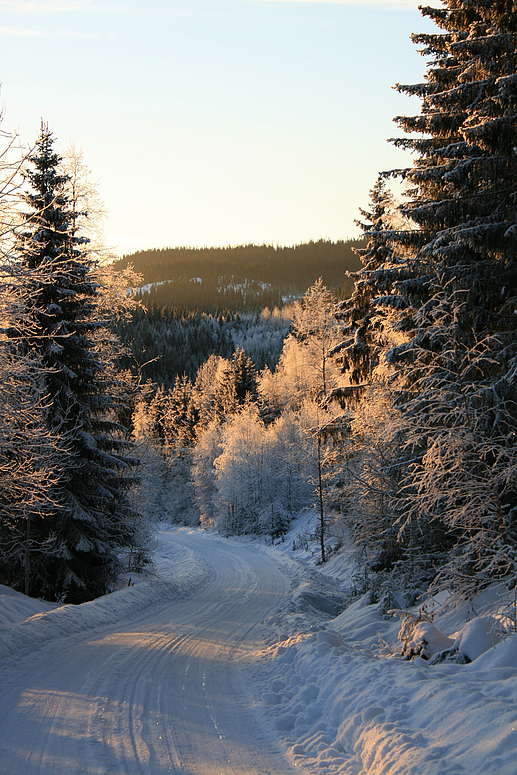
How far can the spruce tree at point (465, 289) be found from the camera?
7.97 m

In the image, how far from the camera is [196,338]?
520 feet

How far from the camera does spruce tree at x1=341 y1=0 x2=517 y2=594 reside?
7.97m

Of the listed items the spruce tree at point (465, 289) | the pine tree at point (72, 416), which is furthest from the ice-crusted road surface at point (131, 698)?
the spruce tree at point (465, 289)

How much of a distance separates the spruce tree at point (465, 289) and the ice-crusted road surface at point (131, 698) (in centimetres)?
404

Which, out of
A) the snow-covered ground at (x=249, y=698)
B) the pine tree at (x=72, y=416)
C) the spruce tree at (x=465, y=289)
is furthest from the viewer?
the pine tree at (x=72, y=416)

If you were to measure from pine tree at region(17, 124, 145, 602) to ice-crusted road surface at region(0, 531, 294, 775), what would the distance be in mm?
2084

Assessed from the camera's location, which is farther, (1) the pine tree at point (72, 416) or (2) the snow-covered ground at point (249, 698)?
(1) the pine tree at point (72, 416)

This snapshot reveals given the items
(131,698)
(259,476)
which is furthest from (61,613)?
(259,476)

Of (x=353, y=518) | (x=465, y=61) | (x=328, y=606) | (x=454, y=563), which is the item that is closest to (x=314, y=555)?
(x=328, y=606)

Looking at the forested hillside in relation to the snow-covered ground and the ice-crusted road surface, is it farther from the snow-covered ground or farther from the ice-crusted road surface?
the ice-crusted road surface

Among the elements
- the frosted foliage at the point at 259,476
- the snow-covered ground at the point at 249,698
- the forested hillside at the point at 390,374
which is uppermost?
the forested hillside at the point at 390,374

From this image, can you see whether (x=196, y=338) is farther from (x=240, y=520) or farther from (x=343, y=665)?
(x=343, y=665)

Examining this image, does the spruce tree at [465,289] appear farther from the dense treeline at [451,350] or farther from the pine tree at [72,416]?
the pine tree at [72,416]

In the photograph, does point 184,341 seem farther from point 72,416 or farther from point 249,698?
point 249,698
